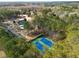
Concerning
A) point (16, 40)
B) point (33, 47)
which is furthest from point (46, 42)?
point (16, 40)

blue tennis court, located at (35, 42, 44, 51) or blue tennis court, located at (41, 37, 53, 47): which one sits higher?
blue tennis court, located at (41, 37, 53, 47)

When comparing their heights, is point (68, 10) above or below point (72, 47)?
above

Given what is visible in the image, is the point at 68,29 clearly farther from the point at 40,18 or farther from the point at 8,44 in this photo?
the point at 8,44

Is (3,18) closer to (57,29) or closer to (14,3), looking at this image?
(14,3)

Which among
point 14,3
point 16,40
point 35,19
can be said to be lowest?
point 16,40

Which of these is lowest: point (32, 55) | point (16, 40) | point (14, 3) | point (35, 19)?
point (32, 55)

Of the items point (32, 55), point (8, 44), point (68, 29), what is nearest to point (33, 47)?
point (32, 55)

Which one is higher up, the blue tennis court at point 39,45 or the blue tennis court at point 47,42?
the blue tennis court at point 47,42

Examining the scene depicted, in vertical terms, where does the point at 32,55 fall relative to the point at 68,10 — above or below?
below
